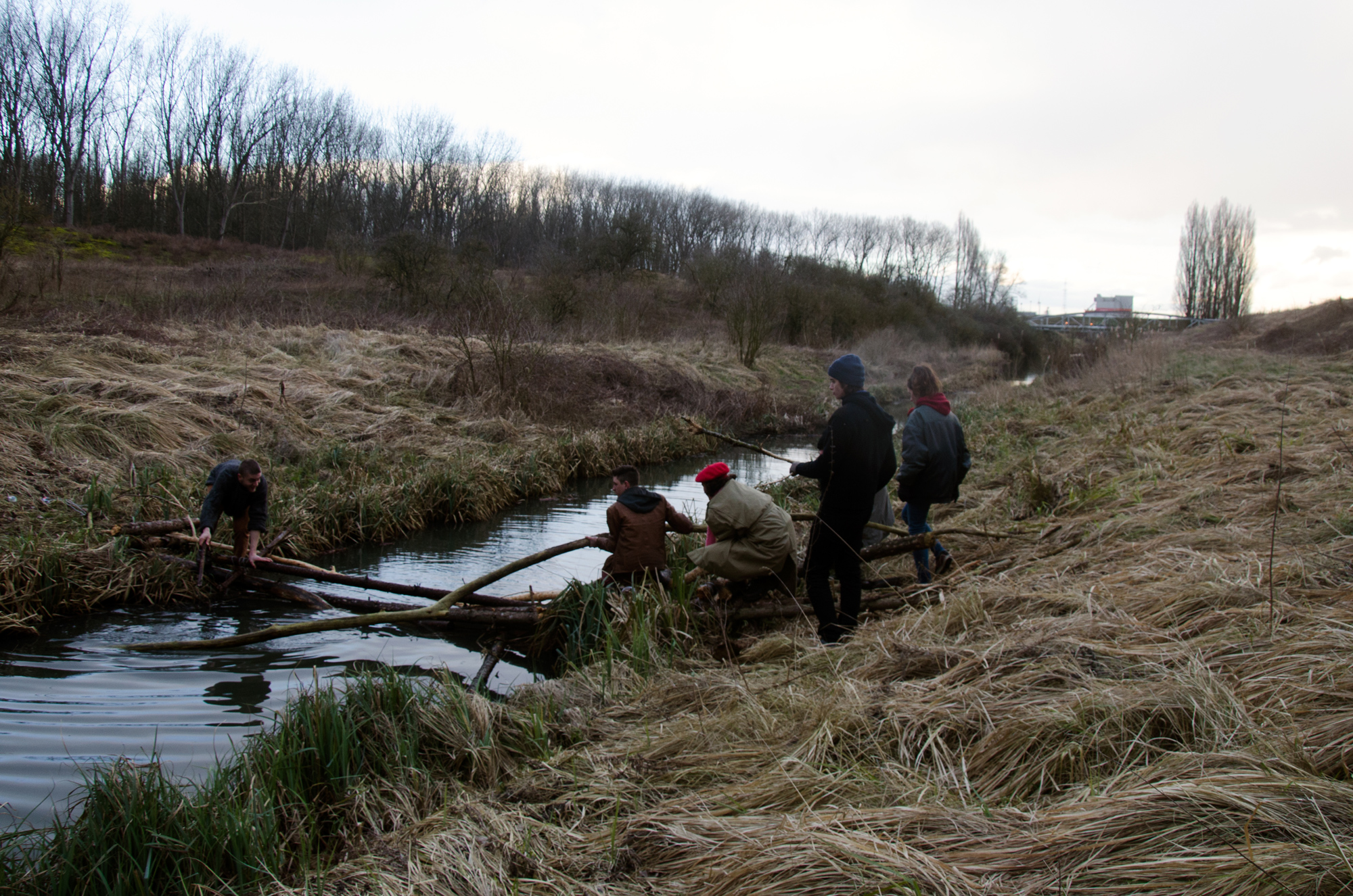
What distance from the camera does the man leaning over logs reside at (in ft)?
22.2

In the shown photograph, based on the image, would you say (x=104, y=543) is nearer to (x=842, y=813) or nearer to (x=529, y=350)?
(x=842, y=813)

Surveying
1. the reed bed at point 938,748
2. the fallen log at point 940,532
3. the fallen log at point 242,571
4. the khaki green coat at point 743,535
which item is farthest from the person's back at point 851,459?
the fallen log at point 242,571

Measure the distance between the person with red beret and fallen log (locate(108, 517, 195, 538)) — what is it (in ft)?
15.8

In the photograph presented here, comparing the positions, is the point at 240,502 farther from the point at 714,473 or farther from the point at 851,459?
the point at 851,459

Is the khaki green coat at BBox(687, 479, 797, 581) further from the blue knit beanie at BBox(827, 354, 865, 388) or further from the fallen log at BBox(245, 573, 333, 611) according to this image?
the fallen log at BBox(245, 573, 333, 611)

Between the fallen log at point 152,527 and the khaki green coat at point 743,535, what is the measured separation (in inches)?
190

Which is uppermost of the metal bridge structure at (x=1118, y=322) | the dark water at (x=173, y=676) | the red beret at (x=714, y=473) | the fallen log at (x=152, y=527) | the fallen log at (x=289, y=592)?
the metal bridge structure at (x=1118, y=322)

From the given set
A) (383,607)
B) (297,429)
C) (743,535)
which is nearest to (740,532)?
(743,535)

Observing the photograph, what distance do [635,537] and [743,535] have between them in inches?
42.6

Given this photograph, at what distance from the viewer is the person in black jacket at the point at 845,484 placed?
4.74 metres

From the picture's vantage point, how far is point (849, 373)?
16.0 feet

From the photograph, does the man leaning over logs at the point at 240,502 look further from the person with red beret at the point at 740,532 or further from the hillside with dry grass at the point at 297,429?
the person with red beret at the point at 740,532

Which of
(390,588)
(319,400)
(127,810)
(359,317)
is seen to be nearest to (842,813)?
(127,810)

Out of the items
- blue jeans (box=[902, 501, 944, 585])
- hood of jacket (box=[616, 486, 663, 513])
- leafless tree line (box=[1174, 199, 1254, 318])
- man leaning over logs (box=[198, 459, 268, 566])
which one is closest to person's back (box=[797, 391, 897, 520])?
blue jeans (box=[902, 501, 944, 585])
